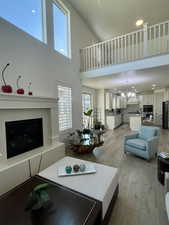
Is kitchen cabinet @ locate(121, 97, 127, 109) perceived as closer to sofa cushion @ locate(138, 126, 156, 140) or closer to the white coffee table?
sofa cushion @ locate(138, 126, 156, 140)

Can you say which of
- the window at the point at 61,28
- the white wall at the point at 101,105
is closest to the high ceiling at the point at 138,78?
the window at the point at 61,28

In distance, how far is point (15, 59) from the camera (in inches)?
109

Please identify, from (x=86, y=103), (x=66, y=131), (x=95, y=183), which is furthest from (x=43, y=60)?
(x=86, y=103)

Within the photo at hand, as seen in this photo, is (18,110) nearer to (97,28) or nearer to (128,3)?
(128,3)

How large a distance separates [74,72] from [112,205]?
4.30 meters

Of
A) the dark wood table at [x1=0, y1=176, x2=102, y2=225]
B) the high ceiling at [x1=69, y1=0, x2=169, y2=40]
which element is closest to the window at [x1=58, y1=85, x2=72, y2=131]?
the dark wood table at [x1=0, y1=176, x2=102, y2=225]

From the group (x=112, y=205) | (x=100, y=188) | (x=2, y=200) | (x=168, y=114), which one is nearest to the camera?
(x=2, y=200)

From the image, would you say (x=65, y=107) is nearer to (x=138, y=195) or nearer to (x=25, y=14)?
(x=25, y=14)

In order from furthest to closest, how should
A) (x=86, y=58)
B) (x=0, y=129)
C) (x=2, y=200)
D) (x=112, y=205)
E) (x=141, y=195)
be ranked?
(x=86, y=58) → (x=0, y=129) → (x=141, y=195) → (x=112, y=205) → (x=2, y=200)

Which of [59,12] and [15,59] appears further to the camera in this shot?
[59,12]

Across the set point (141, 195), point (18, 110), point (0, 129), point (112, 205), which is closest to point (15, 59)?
point (18, 110)

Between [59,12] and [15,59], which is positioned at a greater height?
[59,12]

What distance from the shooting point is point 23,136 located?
285 cm

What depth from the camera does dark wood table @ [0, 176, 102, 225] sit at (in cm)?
124
